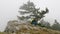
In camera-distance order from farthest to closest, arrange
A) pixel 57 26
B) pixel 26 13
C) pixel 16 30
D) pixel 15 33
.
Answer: pixel 26 13 → pixel 57 26 → pixel 16 30 → pixel 15 33

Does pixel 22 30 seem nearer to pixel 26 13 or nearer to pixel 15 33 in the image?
pixel 15 33

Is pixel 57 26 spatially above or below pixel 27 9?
below

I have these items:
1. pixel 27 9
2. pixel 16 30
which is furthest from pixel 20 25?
pixel 27 9

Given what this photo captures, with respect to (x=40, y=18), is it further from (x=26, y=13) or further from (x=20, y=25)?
(x=20, y=25)

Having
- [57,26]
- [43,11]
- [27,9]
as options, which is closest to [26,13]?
[27,9]

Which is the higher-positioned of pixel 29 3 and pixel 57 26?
pixel 29 3

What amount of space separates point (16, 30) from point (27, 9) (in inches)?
205

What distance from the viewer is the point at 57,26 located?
463 inches

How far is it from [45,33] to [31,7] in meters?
5.58

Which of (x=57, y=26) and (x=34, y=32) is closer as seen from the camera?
(x=34, y=32)

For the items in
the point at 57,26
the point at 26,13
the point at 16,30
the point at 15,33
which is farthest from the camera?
the point at 26,13

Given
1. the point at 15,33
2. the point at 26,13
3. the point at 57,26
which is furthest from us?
the point at 26,13

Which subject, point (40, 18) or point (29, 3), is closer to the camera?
point (40, 18)

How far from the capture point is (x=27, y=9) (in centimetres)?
1286
